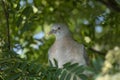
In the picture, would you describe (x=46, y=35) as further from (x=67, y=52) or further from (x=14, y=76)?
(x=14, y=76)

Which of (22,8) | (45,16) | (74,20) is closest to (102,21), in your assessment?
(22,8)

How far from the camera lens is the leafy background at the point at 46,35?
203 cm

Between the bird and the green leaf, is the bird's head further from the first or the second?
the green leaf

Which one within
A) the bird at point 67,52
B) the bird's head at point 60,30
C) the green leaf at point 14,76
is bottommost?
the green leaf at point 14,76

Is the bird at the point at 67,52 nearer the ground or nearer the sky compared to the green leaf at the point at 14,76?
nearer the sky

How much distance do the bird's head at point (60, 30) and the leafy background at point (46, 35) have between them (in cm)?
9

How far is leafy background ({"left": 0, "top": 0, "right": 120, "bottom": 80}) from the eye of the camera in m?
2.03

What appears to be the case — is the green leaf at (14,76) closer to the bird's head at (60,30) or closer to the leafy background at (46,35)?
the leafy background at (46,35)

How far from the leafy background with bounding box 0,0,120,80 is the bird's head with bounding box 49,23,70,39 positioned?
9 centimetres

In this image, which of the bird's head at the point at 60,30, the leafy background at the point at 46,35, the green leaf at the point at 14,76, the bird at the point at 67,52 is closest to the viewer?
the leafy background at the point at 46,35

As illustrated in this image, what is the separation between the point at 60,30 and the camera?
4.43 metres

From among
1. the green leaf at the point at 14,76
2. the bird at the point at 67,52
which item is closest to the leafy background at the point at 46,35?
the green leaf at the point at 14,76

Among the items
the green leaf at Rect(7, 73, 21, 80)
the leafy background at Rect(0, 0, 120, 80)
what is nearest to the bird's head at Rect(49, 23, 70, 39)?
the leafy background at Rect(0, 0, 120, 80)

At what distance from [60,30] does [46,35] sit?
214 millimetres
